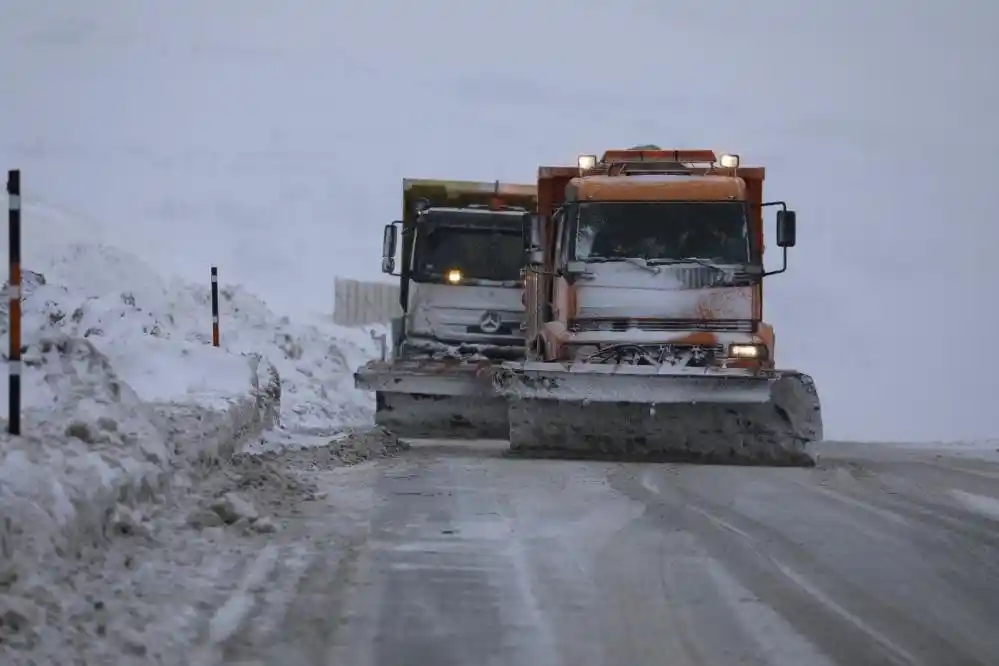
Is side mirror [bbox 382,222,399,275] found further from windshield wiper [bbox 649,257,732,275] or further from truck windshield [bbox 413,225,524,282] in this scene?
windshield wiper [bbox 649,257,732,275]

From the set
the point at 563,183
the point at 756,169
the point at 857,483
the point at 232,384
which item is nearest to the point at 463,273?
the point at 563,183

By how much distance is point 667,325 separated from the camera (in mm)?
12602

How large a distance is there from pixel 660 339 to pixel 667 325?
179 millimetres

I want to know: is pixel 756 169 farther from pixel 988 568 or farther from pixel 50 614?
pixel 50 614

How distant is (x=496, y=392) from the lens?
12328 mm

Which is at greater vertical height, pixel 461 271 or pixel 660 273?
pixel 461 271

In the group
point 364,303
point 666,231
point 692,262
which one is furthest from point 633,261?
point 364,303

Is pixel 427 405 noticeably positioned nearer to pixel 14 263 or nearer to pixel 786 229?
pixel 786 229

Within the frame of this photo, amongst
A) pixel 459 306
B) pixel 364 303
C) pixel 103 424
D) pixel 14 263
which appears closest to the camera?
pixel 14 263

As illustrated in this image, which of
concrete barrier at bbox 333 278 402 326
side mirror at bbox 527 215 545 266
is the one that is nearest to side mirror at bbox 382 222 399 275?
side mirror at bbox 527 215 545 266

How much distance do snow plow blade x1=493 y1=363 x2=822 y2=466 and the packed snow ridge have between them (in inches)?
95.4

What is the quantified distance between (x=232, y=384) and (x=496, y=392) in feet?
7.64

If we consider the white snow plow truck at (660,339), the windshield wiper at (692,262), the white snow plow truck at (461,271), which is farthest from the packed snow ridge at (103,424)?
the windshield wiper at (692,262)

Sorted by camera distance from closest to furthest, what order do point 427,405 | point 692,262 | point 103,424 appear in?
point 103,424, point 692,262, point 427,405
